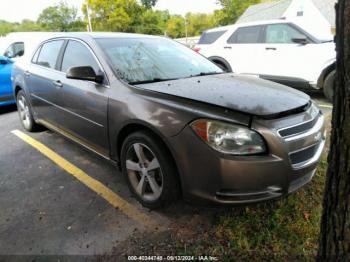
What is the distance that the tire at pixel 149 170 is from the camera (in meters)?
2.53

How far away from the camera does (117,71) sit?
3.05 meters

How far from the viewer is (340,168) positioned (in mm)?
1569

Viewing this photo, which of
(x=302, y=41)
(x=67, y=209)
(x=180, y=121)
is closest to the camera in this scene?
(x=180, y=121)

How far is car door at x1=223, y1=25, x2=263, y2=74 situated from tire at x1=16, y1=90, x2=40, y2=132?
4.97 m

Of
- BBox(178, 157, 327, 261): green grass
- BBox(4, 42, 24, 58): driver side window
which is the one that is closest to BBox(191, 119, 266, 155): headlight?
BBox(178, 157, 327, 261): green grass

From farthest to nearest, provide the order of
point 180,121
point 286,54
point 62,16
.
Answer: point 62,16
point 286,54
point 180,121

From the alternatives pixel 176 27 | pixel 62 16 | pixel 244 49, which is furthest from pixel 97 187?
pixel 176 27

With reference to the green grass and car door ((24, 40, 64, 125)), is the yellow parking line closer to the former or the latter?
car door ((24, 40, 64, 125))

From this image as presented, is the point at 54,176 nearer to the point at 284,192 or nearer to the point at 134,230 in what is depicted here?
the point at 134,230

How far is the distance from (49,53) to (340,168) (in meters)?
4.03

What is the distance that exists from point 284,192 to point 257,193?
0.74 ft

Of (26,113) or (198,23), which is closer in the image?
(26,113)

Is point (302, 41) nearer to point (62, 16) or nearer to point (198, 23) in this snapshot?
point (62, 16)

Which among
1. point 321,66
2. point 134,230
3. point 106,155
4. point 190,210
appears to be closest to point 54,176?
point 106,155
